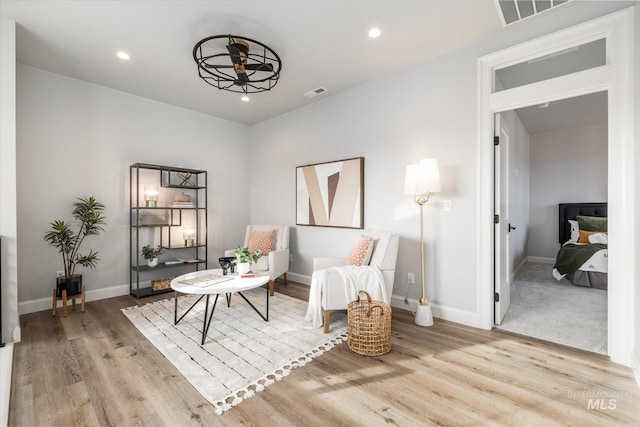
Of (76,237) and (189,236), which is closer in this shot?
(76,237)

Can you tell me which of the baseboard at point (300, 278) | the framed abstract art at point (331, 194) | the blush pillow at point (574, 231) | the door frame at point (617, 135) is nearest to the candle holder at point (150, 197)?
the framed abstract art at point (331, 194)

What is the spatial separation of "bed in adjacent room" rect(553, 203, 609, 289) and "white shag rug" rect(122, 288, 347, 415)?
3471 millimetres

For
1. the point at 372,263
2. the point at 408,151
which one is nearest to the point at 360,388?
the point at 372,263

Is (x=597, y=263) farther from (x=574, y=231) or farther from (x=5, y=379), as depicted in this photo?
(x=5, y=379)

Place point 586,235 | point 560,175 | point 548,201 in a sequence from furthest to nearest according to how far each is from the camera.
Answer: point 548,201
point 560,175
point 586,235

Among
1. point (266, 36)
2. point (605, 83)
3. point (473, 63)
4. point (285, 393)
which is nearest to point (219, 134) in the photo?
point (266, 36)

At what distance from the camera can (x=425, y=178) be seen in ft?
9.07

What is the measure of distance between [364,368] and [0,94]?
3709 mm

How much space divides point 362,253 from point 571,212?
5.24 metres

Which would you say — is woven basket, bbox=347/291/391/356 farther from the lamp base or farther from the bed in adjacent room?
the bed in adjacent room

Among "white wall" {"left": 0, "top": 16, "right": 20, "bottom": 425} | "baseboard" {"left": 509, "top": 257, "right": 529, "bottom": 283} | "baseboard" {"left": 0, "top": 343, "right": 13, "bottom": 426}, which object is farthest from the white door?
"white wall" {"left": 0, "top": 16, "right": 20, "bottom": 425}

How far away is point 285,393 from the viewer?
179cm

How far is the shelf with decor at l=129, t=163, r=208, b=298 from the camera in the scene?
12.8 feet

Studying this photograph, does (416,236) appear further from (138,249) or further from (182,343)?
(138,249)
